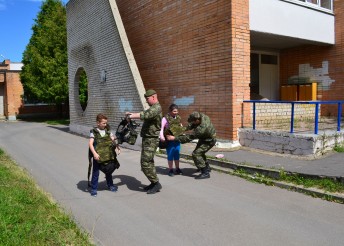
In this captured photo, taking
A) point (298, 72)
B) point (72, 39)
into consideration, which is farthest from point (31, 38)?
point (298, 72)

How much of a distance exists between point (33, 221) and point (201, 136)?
345cm

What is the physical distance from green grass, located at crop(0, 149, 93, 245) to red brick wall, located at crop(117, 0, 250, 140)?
5.26m

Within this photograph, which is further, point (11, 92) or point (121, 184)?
point (11, 92)

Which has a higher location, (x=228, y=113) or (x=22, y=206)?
(x=228, y=113)

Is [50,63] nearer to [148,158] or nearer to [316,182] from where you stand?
[148,158]

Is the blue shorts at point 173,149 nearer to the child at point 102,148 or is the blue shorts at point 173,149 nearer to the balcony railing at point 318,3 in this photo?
the child at point 102,148

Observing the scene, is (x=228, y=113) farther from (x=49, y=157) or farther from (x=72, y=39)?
(x=72, y=39)

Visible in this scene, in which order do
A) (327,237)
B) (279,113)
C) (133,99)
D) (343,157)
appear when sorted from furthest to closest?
(133,99), (279,113), (343,157), (327,237)

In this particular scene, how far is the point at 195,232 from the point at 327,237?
A: 1517 millimetres

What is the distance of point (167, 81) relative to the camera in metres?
11.3

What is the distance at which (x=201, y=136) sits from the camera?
6527 millimetres

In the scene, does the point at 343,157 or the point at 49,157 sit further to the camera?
the point at 49,157

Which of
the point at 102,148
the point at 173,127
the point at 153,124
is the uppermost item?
the point at 153,124

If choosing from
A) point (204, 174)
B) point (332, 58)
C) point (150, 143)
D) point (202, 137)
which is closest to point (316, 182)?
point (204, 174)
